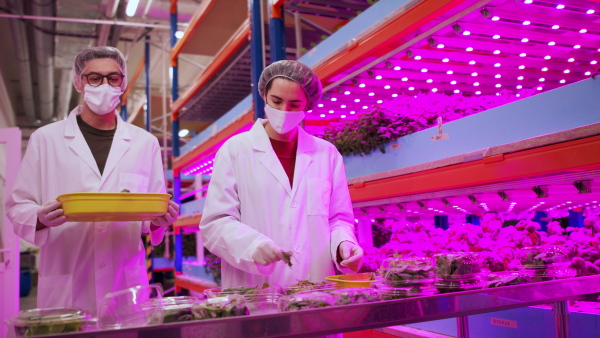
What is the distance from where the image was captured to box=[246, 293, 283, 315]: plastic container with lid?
4.33 feet

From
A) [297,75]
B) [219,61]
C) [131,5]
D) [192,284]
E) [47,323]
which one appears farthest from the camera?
[192,284]

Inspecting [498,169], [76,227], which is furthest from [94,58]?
[498,169]

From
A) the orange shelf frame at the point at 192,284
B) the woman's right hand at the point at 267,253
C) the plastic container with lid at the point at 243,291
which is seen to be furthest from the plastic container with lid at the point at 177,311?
the orange shelf frame at the point at 192,284

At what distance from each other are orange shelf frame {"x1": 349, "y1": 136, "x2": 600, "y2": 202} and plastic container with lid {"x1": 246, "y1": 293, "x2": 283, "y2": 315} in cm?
160

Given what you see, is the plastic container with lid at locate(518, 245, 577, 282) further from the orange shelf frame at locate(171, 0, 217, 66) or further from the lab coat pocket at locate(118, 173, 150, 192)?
the orange shelf frame at locate(171, 0, 217, 66)

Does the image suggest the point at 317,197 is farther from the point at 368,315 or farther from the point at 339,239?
the point at 368,315

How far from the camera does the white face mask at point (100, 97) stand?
7.98 ft

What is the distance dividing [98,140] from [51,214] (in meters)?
0.58

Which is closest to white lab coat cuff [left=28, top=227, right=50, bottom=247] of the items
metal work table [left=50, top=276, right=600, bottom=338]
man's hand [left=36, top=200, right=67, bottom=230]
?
man's hand [left=36, top=200, right=67, bottom=230]

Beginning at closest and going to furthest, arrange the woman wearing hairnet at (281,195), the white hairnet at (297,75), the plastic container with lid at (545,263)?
the plastic container with lid at (545,263) < the woman wearing hairnet at (281,195) < the white hairnet at (297,75)

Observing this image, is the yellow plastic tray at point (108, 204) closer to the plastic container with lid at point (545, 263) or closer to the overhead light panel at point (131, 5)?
the plastic container with lid at point (545, 263)

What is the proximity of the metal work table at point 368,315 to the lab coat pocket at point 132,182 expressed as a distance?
4.65 feet

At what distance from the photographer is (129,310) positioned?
1266 mm

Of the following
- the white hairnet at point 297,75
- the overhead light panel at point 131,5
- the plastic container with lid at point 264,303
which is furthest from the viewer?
the overhead light panel at point 131,5
